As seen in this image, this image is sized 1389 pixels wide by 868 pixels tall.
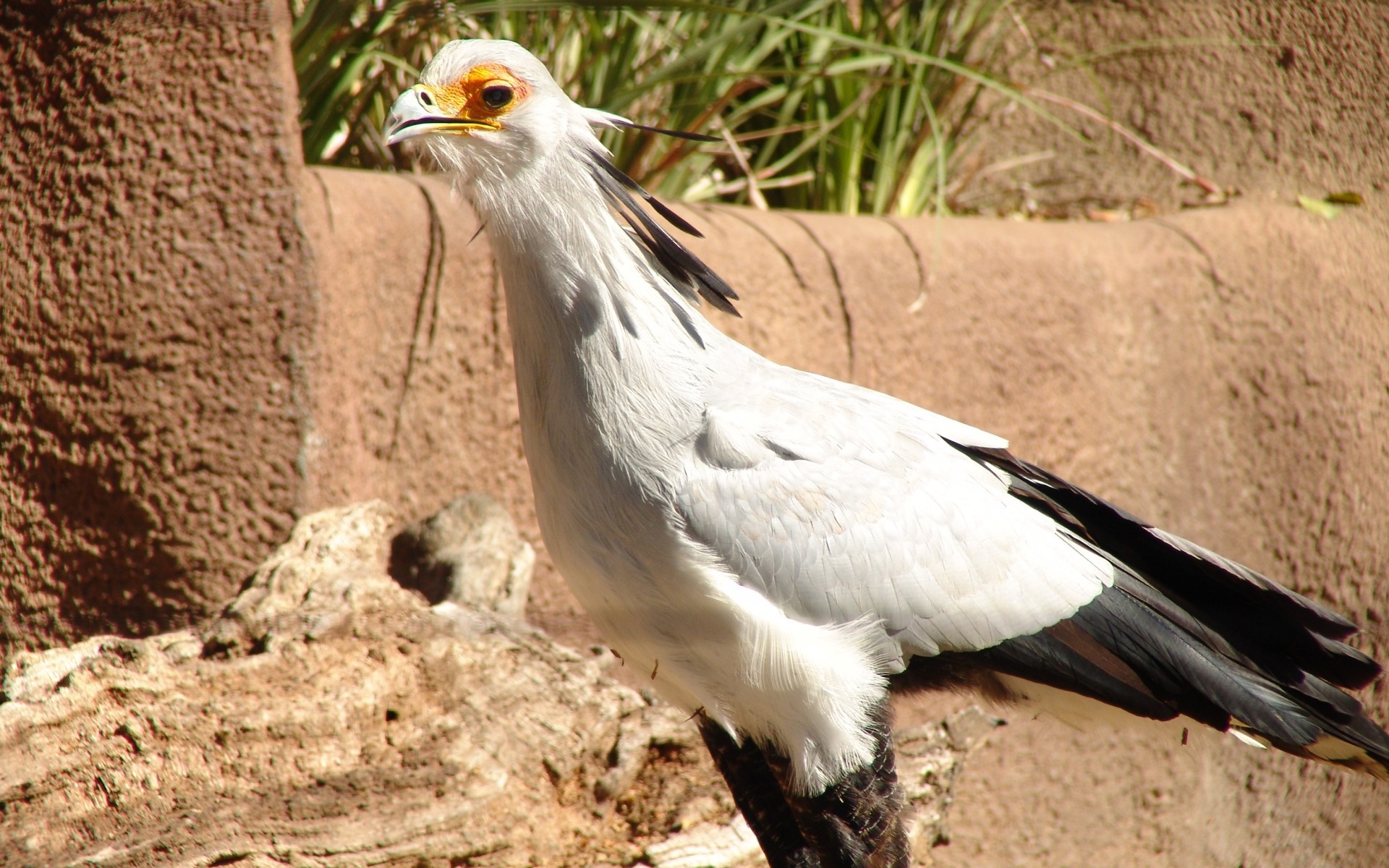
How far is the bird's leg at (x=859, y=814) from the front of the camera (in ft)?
7.42

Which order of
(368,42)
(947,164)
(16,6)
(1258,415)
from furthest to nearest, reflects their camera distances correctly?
(947,164) → (1258,415) → (368,42) → (16,6)

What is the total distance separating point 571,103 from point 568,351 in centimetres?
57

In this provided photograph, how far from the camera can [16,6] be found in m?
2.81

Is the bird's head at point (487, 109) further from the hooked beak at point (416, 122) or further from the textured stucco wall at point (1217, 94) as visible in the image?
the textured stucco wall at point (1217, 94)

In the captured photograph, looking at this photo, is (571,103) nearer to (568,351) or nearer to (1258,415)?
(568,351)

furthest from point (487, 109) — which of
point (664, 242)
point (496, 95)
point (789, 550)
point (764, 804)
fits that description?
point (764, 804)

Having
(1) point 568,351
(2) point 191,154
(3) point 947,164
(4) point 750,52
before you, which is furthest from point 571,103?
(3) point 947,164

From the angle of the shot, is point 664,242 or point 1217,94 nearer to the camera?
point 664,242

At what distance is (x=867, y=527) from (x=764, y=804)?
72cm

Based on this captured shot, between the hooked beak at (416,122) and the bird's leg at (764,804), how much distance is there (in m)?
1.38

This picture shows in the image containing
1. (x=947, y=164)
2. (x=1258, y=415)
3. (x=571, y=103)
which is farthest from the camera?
(x=947, y=164)

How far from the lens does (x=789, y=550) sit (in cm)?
212

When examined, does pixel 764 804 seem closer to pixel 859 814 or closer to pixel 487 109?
pixel 859 814

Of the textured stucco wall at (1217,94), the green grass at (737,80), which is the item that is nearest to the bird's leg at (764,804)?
the green grass at (737,80)
